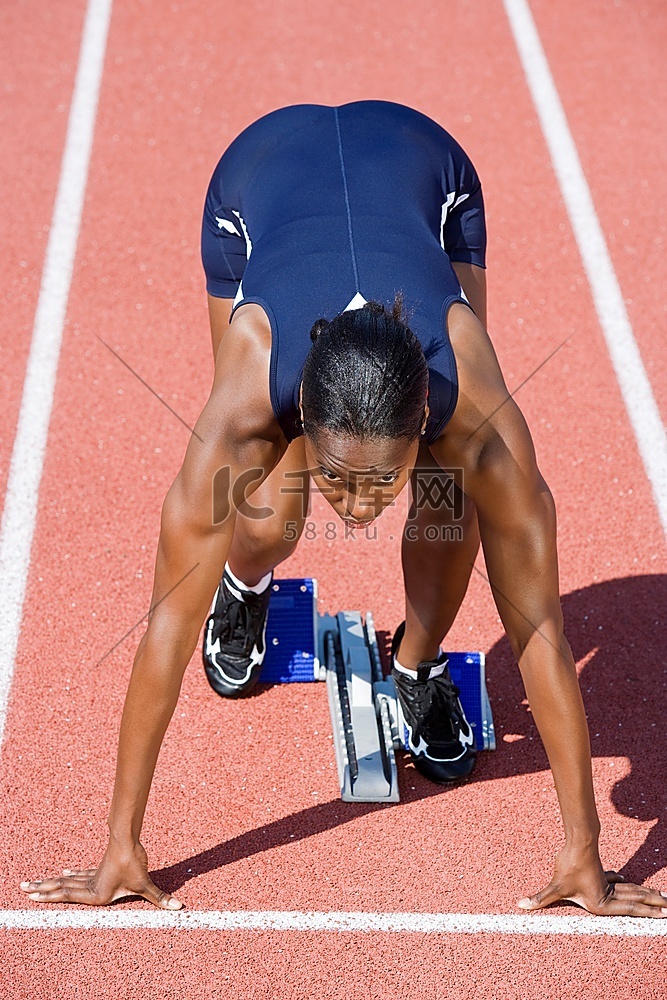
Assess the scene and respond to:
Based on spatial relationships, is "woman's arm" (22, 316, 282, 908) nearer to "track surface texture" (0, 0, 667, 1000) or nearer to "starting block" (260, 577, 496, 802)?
"track surface texture" (0, 0, 667, 1000)

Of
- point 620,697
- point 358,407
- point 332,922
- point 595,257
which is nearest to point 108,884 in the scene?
point 332,922

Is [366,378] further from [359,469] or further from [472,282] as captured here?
[472,282]

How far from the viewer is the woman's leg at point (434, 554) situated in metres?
3.23

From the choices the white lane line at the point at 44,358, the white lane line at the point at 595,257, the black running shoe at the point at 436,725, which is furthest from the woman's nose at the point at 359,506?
the white lane line at the point at 595,257

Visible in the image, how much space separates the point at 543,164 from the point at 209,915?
4.81 meters

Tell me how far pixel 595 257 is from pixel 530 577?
3.58 meters

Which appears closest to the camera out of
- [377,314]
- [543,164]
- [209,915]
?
[377,314]

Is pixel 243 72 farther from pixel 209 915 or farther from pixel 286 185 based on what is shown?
pixel 209 915

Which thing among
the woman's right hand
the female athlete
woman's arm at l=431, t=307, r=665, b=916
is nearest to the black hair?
the female athlete

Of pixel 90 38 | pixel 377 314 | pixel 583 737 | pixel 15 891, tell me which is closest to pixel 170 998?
pixel 15 891

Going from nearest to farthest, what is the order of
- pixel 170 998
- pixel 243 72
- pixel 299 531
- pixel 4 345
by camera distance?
pixel 170 998 < pixel 299 531 < pixel 4 345 < pixel 243 72

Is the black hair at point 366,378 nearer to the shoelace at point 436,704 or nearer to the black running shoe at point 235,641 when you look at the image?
the shoelace at point 436,704

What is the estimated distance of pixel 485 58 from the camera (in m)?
7.51

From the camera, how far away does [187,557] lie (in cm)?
258
